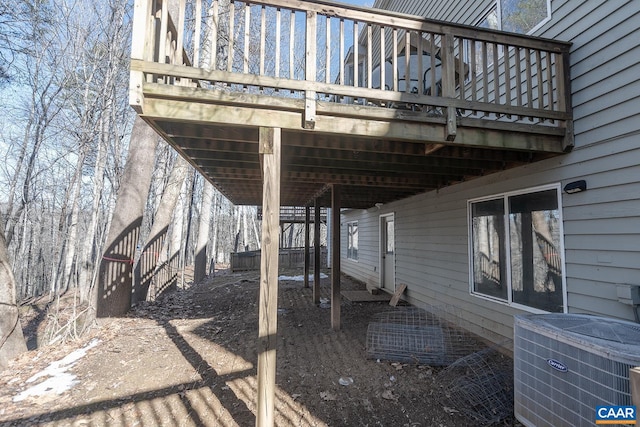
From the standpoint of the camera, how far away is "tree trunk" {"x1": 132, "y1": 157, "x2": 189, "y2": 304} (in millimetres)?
7094

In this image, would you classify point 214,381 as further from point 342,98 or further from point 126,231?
point 126,231

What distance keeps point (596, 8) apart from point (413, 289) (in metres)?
5.17

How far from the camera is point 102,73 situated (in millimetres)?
8641

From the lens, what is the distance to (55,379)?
11.1 ft

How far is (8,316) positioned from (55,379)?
1.92m

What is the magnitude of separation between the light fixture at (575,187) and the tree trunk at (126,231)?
6883mm

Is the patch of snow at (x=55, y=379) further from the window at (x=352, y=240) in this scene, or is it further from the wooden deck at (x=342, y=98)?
the window at (x=352, y=240)

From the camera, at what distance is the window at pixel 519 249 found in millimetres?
3432

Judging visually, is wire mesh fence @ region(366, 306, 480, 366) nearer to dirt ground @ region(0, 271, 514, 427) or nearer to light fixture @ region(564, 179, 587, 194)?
dirt ground @ region(0, 271, 514, 427)

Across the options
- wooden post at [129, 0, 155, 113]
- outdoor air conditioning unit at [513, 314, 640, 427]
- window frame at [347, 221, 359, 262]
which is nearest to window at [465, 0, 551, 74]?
outdoor air conditioning unit at [513, 314, 640, 427]

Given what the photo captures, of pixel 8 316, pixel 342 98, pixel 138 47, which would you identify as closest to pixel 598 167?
pixel 342 98

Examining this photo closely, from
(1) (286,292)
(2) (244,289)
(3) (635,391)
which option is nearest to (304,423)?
(3) (635,391)

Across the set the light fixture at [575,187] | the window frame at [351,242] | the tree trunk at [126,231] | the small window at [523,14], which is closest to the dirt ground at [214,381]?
the tree trunk at [126,231]
